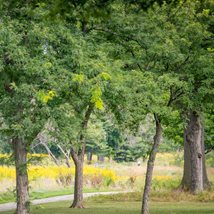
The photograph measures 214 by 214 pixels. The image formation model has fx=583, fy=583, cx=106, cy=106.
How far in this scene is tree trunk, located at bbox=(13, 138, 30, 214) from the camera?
15.5 metres

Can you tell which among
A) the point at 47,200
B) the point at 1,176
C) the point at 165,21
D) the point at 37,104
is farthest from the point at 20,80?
the point at 1,176

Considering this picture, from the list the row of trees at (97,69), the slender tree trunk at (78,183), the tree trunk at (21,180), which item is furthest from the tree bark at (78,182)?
the tree trunk at (21,180)

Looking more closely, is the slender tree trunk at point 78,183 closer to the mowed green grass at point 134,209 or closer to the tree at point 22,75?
the mowed green grass at point 134,209

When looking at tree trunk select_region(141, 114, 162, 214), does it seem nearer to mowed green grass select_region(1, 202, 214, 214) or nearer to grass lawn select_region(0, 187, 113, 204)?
mowed green grass select_region(1, 202, 214, 214)

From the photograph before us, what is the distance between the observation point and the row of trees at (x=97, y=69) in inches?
538

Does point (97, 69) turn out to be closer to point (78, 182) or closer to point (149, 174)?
point (149, 174)

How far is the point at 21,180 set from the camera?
15.7 m

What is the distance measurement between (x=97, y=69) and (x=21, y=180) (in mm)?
3871

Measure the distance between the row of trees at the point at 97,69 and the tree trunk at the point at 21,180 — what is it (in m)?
0.03

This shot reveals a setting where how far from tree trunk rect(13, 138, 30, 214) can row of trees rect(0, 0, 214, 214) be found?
0.03 metres

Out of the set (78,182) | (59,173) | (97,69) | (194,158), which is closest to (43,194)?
(59,173)

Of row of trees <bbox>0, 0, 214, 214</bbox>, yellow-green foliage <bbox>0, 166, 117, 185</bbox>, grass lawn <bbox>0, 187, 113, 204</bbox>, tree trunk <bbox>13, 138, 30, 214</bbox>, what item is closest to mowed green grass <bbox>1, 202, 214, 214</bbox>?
row of trees <bbox>0, 0, 214, 214</bbox>

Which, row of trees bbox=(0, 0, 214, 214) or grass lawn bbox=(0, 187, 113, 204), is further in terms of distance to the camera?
grass lawn bbox=(0, 187, 113, 204)

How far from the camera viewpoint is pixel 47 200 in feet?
84.3
